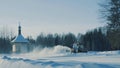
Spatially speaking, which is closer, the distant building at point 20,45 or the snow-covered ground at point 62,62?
the snow-covered ground at point 62,62

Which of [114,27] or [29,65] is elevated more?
[114,27]

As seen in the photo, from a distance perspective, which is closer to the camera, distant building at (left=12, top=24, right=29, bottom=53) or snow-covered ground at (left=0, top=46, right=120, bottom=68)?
snow-covered ground at (left=0, top=46, right=120, bottom=68)

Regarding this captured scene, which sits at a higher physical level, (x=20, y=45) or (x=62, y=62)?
(x=20, y=45)

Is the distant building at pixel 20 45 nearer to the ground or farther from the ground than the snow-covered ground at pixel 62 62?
farther from the ground

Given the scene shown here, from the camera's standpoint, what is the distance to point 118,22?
150 feet

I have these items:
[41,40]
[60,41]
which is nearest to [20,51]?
[60,41]

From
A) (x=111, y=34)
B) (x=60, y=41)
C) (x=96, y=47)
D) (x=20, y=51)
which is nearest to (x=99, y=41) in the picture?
(x=96, y=47)

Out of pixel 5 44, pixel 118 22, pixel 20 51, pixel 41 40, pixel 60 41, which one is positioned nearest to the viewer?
pixel 118 22

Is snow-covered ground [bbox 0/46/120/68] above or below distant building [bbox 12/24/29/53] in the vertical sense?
below

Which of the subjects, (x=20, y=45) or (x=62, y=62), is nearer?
(x=62, y=62)

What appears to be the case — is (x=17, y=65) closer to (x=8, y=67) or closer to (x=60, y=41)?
(x=8, y=67)

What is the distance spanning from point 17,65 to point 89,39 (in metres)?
105

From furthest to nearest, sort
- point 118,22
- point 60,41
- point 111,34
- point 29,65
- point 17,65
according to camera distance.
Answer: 1. point 60,41
2. point 111,34
3. point 118,22
4. point 17,65
5. point 29,65

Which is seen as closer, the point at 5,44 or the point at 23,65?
the point at 23,65
